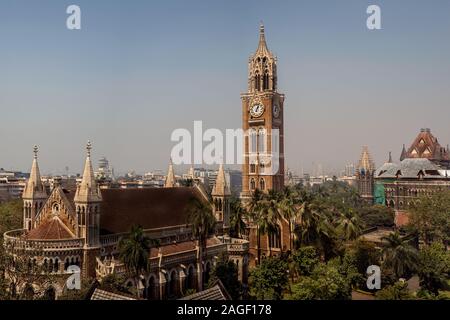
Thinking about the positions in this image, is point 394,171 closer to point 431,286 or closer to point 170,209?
point 431,286

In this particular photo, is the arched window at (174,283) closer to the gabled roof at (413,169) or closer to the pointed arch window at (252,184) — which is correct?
the pointed arch window at (252,184)

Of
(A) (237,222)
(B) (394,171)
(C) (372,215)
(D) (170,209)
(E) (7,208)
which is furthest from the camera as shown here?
(B) (394,171)

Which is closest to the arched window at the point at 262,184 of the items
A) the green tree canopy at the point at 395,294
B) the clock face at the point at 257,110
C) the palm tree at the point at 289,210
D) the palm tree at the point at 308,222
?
the clock face at the point at 257,110

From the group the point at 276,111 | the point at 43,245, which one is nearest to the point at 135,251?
the point at 43,245

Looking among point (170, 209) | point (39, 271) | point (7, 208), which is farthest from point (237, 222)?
point (7, 208)

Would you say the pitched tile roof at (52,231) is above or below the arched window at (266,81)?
below
